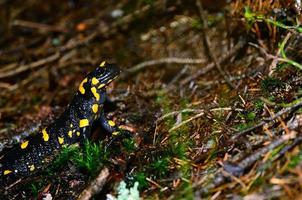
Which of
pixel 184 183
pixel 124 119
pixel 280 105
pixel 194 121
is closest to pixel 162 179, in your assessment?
pixel 184 183

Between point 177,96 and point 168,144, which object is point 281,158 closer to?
point 168,144

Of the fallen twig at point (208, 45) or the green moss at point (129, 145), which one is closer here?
the green moss at point (129, 145)

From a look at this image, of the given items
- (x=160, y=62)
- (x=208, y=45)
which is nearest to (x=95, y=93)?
(x=160, y=62)

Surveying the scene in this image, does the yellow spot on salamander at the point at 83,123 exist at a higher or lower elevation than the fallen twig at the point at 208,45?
lower

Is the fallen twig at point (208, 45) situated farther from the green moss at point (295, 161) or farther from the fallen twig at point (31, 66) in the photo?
the fallen twig at point (31, 66)

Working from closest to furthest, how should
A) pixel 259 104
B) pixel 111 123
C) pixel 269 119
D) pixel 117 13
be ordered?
pixel 269 119 → pixel 259 104 → pixel 111 123 → pixel 117 13

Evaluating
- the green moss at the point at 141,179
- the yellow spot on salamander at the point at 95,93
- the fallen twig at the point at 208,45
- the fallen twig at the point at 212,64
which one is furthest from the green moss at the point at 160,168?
the fallen twig at the point at 212,64

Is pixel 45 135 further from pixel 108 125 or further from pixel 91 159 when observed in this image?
pixel 91 159
